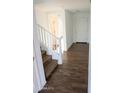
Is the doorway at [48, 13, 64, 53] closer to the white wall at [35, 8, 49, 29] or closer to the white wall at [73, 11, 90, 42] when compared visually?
the white wall at [35, 8, 49, 29]

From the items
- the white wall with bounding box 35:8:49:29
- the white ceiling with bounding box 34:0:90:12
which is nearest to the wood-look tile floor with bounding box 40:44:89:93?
the white ceiling with bounding box 34:0:90:12

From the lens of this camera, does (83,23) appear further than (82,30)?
No

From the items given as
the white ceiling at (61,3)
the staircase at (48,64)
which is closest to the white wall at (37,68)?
the staircase at (48,64)

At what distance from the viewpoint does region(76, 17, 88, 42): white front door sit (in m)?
11.3

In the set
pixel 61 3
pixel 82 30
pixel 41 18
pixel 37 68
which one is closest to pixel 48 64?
pixel 37 68

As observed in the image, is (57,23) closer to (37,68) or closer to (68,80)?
(68,80)

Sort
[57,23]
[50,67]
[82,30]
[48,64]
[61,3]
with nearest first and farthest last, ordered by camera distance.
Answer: [50,67] < [48,64] < [61,3] < [57,23] < [82,30]

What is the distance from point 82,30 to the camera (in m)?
11.4

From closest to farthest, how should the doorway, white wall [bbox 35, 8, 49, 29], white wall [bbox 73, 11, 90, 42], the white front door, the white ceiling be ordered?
the white ceiling < white wall [bbox 35, 8, 49, 29] < the doorway < white wall [bbox 73, 11, 90, 42] < the white front door

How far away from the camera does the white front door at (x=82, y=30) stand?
11273 millimetres
